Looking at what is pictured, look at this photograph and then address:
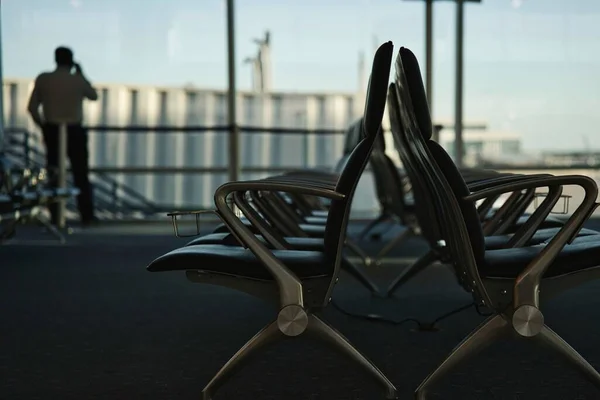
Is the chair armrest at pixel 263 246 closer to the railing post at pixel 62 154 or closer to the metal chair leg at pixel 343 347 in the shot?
the metal chair leg at pixel 343 347

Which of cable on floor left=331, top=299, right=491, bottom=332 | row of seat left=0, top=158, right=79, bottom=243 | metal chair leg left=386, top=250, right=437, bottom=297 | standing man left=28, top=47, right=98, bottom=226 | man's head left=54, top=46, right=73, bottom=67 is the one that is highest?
man's head left=54, top=46, right=73, bottom=67

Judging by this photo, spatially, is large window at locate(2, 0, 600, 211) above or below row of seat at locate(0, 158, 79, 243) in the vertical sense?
above

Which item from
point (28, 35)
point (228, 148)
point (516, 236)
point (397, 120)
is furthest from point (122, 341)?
point (28, 35)

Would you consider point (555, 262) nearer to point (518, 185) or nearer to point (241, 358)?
point (518, 185)

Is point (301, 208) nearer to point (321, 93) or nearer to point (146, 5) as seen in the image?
point (146, 5)

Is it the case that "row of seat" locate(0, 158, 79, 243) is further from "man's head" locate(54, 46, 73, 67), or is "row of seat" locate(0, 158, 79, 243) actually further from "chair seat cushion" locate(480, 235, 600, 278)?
"chair seat cushion" locate(480, 235, 600, 278)

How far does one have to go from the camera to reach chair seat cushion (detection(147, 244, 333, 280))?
168cm

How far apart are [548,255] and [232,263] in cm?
69

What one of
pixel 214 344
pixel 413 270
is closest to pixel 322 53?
pixel 413 270

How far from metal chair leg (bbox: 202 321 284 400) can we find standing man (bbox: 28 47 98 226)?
434 cm

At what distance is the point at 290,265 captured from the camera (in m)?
1.74

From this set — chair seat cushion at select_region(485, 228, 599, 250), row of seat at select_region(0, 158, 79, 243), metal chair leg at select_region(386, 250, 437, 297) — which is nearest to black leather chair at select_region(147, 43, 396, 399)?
chair seat cushion at select_region(485, 228, 599, 250)

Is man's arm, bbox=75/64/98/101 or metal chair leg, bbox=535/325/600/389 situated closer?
metal chair leg, bbox=535/325/600/389

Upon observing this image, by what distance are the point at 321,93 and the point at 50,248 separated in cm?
416
